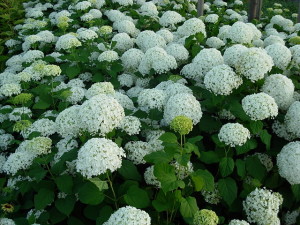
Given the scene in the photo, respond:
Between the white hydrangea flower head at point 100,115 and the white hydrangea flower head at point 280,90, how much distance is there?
1603mm

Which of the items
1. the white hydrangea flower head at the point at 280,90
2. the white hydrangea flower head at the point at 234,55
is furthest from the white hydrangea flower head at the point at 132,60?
the white hydrangea flower head at the point at 280,90

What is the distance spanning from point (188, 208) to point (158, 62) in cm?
232

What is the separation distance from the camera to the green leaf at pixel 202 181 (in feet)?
9.82

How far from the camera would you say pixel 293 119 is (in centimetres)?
346

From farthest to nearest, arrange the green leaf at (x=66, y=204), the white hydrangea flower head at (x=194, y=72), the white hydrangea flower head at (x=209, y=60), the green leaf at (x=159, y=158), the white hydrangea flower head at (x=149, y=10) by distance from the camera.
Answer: the white hydrangea flower head at (x=149, y=10) < the white hydrangea flower head at (x=194, y=72) < the white hydrangea flower head at (x=209, y=60) < the green leaf at (x=66, y=204) < the green leaf at (x=159, y=158)

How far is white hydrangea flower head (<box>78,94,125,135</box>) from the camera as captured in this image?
9.96 feet

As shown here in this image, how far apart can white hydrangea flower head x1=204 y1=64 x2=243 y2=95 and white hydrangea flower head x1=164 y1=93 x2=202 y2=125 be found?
0.25 meters

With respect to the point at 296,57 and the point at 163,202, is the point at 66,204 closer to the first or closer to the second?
the point at 163,202

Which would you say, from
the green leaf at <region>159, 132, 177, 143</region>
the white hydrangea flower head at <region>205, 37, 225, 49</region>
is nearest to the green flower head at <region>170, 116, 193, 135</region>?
the green leaf at <region>159, 132, 177, 143</region>

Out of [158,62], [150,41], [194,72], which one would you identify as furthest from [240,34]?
[150,41]

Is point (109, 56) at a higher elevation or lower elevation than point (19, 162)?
higher

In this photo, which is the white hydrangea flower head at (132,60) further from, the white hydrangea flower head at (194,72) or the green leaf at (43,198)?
the green leaf at (43,198)

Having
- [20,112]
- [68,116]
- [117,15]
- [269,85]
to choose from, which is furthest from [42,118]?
[117,15]

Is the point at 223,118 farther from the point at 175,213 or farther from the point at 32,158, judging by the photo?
the point at 32,158
